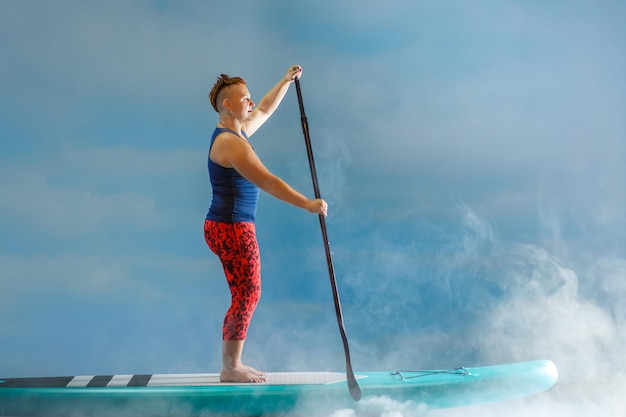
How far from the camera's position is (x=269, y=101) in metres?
3.15

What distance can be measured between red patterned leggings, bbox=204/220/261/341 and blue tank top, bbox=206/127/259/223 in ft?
0.09

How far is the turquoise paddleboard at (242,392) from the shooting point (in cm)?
289

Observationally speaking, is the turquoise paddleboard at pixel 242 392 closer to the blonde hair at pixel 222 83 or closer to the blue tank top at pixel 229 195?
the blue tank top at pixel 229 195

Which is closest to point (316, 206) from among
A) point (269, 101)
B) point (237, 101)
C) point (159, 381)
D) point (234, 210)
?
point (234, 210)

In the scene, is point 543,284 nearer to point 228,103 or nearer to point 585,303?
point 585,303

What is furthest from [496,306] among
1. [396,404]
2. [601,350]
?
[396,404]

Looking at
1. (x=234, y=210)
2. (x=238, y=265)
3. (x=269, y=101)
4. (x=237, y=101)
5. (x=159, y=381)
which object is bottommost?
(x=159, y=381)

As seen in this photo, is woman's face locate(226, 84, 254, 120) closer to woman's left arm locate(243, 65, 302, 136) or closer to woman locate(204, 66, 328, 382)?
woman locate(204, 66, 328, 382)

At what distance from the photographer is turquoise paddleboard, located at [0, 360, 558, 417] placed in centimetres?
289

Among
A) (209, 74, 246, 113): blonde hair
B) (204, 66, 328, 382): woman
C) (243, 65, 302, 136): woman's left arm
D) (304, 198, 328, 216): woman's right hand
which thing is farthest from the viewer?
(243, 65, 302, 136): woman's left arm

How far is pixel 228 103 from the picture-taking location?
114 inches

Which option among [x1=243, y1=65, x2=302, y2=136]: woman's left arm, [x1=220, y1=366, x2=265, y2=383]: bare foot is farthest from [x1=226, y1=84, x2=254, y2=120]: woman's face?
[x1=220, y1=366, x2=265, y2=383]: bare foot

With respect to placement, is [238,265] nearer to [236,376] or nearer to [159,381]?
[236,376]

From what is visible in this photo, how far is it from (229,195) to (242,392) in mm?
735
